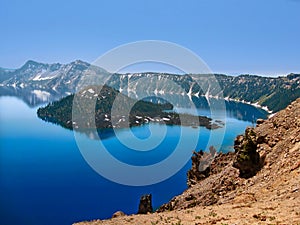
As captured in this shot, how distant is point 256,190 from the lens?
2828 cm

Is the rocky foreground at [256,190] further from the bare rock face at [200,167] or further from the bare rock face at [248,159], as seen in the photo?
the bare rock face at [200,167]

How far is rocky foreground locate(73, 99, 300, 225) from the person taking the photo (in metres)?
21.0

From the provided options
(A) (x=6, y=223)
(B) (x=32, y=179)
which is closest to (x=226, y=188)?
(A) (x=6, y=223)

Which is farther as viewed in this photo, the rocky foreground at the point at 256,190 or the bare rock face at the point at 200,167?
the bare rock face at the point at 200,167

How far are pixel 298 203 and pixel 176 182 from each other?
106 meters

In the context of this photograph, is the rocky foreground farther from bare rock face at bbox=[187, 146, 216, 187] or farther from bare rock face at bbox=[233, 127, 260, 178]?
bare rock face at bbox=[187, 146, 216, 187]

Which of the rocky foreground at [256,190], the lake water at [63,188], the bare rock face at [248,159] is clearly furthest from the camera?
A: the lake water at [63,188]

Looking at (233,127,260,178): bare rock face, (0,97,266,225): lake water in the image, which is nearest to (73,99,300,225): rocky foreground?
(233,127,260,178): bare rock face

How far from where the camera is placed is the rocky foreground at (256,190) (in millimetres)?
21000

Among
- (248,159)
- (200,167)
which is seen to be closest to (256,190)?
(248,159)

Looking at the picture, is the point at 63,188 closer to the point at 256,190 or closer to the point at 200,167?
the point at 200,167

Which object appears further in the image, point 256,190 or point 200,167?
point 200,167

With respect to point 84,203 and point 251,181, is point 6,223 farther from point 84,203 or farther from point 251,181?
point 251,181

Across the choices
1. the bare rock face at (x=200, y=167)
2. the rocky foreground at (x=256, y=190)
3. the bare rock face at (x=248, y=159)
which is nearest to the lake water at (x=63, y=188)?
the bare rock face at (x=200, y=167)
